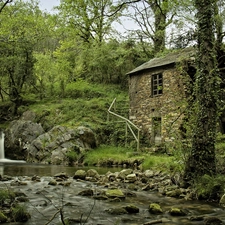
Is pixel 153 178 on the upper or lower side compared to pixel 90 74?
lower

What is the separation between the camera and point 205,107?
336 inches

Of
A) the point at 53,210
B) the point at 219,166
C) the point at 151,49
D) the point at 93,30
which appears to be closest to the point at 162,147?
the point at 219,166

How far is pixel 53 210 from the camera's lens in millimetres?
6160

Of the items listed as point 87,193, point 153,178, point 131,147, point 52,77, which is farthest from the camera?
point 52,77

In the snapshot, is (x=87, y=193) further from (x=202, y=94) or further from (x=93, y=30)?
(x=93, y=30)

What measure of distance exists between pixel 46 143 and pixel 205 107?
12751mm

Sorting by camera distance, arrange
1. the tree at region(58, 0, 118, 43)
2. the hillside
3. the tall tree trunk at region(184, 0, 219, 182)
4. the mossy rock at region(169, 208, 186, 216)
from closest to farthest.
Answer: the mossy rock at region(169, 208, 186, 216) < the tall tree trunk at region(184, 0, 219, 182) < the hillside < the tree at region(58, 0, 118, 43)

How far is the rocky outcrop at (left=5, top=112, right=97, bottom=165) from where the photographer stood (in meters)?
18.4

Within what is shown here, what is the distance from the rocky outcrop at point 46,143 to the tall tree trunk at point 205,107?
34.8 ft

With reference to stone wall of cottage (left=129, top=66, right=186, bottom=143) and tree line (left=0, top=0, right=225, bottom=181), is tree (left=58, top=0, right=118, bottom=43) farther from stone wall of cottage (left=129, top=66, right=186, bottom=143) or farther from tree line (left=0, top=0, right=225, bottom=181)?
stone wall of cottage (left=129, top=66, right=186, bottom=143)

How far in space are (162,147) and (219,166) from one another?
8.49m

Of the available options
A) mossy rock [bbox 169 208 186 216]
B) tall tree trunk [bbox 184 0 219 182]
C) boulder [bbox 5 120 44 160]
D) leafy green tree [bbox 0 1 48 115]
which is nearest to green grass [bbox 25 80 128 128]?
boulder [bbox 5 120 44 160]

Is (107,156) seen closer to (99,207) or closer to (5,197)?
(99,207)

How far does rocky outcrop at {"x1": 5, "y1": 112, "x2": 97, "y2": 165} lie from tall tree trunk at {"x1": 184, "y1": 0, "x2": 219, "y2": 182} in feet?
34.8
